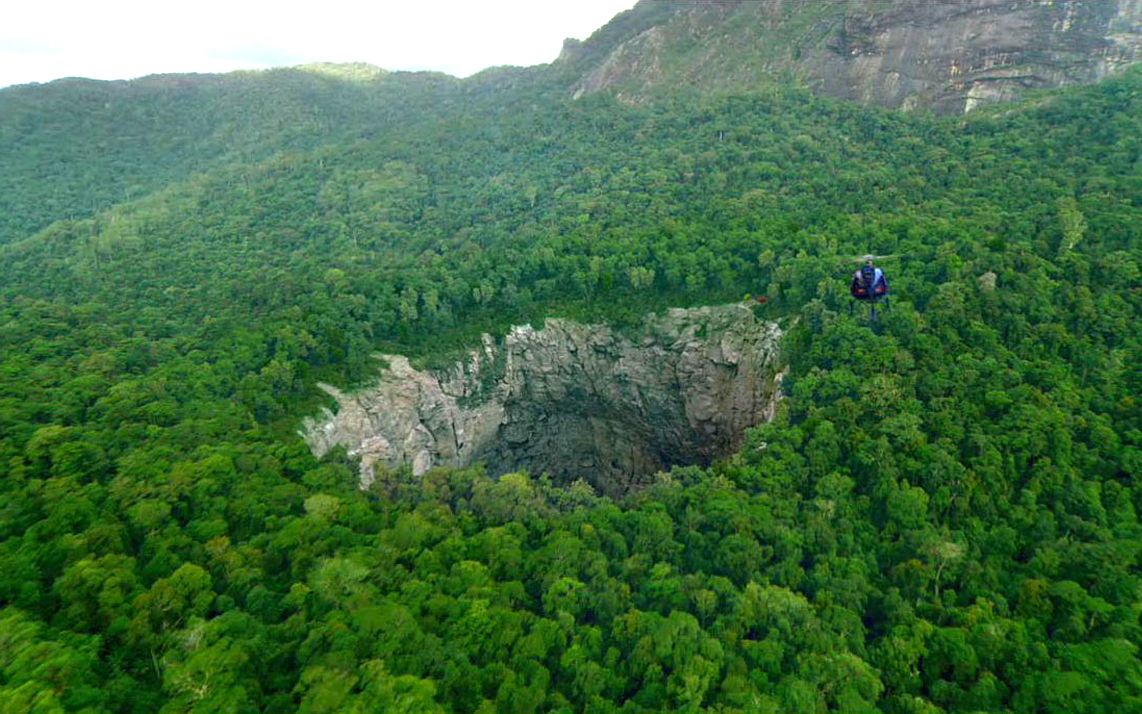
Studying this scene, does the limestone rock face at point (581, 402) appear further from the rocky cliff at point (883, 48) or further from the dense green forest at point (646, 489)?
the rocky cliff at point (883, 48)

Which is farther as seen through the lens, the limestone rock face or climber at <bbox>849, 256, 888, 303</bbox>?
the limestone rock face

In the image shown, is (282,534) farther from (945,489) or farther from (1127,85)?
(1127,85)

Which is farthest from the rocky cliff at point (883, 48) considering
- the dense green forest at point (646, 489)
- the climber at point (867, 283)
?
the climber at point (867, 283)

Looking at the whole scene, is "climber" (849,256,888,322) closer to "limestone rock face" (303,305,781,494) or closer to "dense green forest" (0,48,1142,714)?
"dense green forest" (0,48,1142,714)

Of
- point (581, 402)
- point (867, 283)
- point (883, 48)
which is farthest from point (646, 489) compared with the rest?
point (883, 48)

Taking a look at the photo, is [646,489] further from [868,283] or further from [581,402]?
[581,402]

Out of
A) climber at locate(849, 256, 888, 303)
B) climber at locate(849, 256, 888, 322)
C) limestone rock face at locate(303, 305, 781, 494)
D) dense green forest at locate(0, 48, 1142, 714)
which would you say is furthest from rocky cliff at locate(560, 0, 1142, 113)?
climber at locate(849, 256, 888, 303)

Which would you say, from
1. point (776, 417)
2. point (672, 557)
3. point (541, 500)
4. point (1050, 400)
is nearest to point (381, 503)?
point (541, 500)
